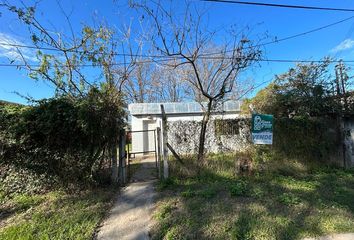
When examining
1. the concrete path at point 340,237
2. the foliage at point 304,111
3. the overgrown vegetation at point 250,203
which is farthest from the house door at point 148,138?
the concrete path at point 340,237

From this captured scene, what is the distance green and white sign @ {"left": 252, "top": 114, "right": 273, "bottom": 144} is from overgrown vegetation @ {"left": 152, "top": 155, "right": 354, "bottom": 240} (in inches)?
30.7

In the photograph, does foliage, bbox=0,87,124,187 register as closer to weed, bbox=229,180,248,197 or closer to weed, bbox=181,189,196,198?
weed, bbox=181,189,196,198

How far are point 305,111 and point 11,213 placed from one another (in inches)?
378

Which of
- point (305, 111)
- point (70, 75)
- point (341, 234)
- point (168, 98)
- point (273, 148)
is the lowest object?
point (341, 234)

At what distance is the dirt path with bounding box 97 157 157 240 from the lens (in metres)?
4.09

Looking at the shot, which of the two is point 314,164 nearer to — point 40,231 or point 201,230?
point 201,230

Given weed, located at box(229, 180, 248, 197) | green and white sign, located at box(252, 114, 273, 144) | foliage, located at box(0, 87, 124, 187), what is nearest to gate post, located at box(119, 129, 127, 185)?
foliage, located at box(0, 87, 124, 187)

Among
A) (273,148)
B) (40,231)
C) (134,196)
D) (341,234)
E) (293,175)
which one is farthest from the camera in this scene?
(273,148)

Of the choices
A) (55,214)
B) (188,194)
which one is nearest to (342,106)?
(188,194)

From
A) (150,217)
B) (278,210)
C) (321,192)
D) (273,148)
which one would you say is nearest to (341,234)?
(278,210)

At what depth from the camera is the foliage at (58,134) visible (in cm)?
564

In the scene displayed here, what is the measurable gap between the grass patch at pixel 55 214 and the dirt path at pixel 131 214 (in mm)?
228

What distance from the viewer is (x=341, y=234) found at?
12.5 feet

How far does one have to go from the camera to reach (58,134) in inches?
229
